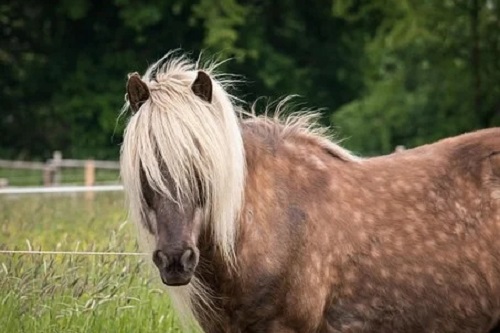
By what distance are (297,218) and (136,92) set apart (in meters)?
0.98

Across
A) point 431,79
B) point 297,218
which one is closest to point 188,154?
point 297,218

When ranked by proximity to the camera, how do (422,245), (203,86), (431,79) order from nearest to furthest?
(203,86) < (422,245) < (431,79)

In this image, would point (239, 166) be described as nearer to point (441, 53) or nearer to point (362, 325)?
point (362, 325)

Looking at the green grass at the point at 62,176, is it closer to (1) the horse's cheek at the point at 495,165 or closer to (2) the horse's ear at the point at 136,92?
(1) the horse's cheek at the point at 495,165

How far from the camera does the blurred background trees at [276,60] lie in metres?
27.9

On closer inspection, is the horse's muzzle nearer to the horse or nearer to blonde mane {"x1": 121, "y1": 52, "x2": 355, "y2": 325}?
the horse

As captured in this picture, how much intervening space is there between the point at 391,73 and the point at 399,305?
29.0 metres

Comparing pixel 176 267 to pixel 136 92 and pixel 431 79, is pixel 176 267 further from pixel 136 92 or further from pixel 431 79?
pixel 431 79

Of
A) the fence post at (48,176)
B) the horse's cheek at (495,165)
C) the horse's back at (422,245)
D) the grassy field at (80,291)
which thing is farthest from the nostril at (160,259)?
the fence post at (48,176)

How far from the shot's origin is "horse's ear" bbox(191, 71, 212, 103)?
17.8 feet

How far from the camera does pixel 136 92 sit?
5.51 meters

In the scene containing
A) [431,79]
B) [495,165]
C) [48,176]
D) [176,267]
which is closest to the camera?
[176,267]

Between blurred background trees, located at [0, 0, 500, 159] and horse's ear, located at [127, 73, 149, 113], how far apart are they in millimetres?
22328

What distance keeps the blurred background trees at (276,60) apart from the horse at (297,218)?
21326 mm
